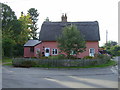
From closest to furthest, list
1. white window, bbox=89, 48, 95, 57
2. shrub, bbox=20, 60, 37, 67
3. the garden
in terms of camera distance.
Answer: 1. the garden
2. shrub, bbox=20, 60, 37, 67
3. white window, bbox=89, 48, 95, 57

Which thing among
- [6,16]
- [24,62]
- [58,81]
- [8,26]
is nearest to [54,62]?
[24,62]

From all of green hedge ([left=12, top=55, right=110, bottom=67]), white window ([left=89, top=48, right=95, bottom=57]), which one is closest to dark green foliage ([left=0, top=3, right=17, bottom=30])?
green hedge ([left=12, top=55, right=110, bottom=67])

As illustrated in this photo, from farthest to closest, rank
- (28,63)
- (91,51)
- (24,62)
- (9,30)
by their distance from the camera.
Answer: (9,30) → (91,51) → (24,62) → (28,63)

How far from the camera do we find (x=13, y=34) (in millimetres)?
41344

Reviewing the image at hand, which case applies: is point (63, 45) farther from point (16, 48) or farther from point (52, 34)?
point (16, 48)

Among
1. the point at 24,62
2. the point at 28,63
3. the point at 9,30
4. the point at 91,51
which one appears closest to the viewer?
the point at 28,63

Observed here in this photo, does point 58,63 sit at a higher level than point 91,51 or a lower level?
lower

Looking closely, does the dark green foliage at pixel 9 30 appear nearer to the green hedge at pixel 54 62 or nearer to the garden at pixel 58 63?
the green hedge at pixel 54 62

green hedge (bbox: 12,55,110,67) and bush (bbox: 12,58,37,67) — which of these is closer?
green hedge (bbox: 12,55,110,67)

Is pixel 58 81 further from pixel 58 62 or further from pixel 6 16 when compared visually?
pixel 6 16

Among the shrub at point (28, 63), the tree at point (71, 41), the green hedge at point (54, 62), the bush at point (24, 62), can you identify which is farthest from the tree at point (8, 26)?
the tree at point (71, 41)

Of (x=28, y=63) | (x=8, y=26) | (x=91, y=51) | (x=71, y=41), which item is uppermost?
(x=8, y=26)

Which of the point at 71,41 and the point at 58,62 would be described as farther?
the point at 71,41

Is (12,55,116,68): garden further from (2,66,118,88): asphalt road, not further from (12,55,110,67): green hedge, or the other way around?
(2,66,118,88): asphalt road
